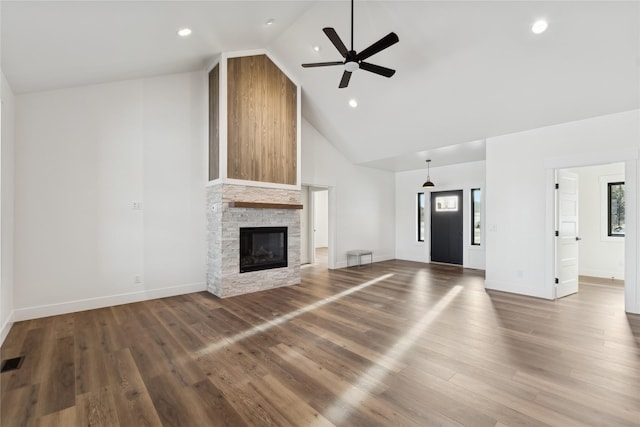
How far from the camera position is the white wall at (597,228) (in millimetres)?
5914

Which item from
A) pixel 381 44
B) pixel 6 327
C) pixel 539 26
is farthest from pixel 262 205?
pixel 539 26

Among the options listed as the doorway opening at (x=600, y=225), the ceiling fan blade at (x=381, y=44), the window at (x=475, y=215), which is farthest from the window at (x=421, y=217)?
the ceiling fan blade at (x=381, y=44)

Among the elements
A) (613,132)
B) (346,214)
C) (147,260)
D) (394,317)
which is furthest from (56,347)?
(613,132)

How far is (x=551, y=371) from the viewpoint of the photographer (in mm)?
2438

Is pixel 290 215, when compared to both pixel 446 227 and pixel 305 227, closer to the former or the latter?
pixel 305 227

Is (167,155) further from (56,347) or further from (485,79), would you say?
(485,79)

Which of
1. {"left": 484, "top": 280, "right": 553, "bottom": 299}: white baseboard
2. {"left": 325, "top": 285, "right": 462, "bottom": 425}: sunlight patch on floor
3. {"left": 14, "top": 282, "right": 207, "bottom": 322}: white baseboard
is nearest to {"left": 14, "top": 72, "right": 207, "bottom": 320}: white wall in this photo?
{"left": 14, "top": 282, "right": 207, "bottom": 322}: white baseboard

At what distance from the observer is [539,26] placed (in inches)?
130

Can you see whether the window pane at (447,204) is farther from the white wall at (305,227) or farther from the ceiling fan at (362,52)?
the ceiling fan at (362,52)

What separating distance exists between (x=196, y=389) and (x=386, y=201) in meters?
7.37

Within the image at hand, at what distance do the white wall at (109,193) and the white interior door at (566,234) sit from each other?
5.98 metres

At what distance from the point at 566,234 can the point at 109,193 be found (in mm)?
7321

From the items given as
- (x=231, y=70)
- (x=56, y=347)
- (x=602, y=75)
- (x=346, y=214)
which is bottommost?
(x=56, y=347)

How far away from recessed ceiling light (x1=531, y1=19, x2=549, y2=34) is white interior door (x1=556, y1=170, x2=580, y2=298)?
2346 mm
